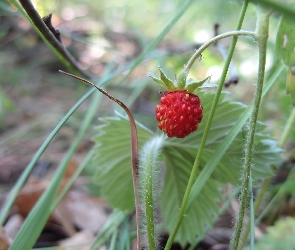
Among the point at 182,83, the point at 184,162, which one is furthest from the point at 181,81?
the point at 184,162

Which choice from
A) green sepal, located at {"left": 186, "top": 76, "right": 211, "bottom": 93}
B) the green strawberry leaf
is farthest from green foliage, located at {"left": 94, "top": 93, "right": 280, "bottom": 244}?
green sepal, located at {"left": 186, "top": 76, "right": 211, "bottom": 93}

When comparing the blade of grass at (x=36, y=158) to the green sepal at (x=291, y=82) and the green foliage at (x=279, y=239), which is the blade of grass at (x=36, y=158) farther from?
the green foliage at (x=279, y=239)

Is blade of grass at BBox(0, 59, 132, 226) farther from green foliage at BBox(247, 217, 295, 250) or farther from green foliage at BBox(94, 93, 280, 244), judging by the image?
green foliage at BBox(247, 217, 295, 250)

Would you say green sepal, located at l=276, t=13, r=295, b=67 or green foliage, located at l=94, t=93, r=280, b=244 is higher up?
green sepal, located at l=276, t=13, r=295, b=67

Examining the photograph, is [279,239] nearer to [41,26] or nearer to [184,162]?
[184,162]

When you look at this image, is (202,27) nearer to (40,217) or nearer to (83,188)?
(83,188)

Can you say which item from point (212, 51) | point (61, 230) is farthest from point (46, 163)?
point (212, 51)

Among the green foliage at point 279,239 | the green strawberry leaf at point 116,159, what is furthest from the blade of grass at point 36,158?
the green foliage at point 279,239
